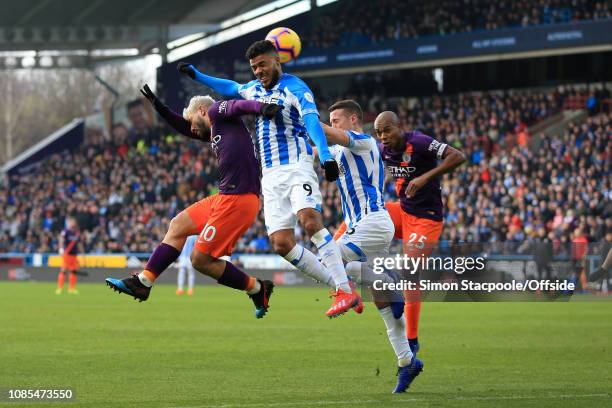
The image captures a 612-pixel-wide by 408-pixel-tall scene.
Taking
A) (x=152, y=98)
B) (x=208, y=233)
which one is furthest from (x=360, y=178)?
(x=152, y=98)

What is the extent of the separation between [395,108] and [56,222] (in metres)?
14.8

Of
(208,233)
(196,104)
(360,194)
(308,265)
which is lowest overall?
(308,265)

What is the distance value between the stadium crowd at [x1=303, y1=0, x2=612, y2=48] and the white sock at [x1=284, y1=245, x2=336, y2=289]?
2958cm

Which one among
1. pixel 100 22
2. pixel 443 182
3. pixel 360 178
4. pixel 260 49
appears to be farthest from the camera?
pixel 100 22

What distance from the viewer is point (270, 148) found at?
33.7 ft

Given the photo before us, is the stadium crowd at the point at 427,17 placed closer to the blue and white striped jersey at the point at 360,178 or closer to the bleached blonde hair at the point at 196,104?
the blue and white striped jersey at the point at 360,178

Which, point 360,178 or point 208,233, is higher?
point 360,178

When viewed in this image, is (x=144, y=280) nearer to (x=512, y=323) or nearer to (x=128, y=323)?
(x=128, y=323)

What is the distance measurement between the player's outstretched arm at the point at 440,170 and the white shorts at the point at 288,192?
55.5 inches

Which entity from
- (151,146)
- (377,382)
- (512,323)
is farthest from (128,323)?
(151,146)

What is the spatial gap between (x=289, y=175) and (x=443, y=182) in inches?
1047

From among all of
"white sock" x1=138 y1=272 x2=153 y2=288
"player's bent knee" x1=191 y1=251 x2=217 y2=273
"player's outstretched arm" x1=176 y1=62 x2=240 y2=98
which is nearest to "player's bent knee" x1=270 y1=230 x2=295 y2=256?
"player's bent knee" x1=191 y1=251 x2=217 y2=273

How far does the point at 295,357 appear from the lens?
1355 cm

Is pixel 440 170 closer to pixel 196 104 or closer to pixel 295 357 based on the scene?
pixel 196 104
